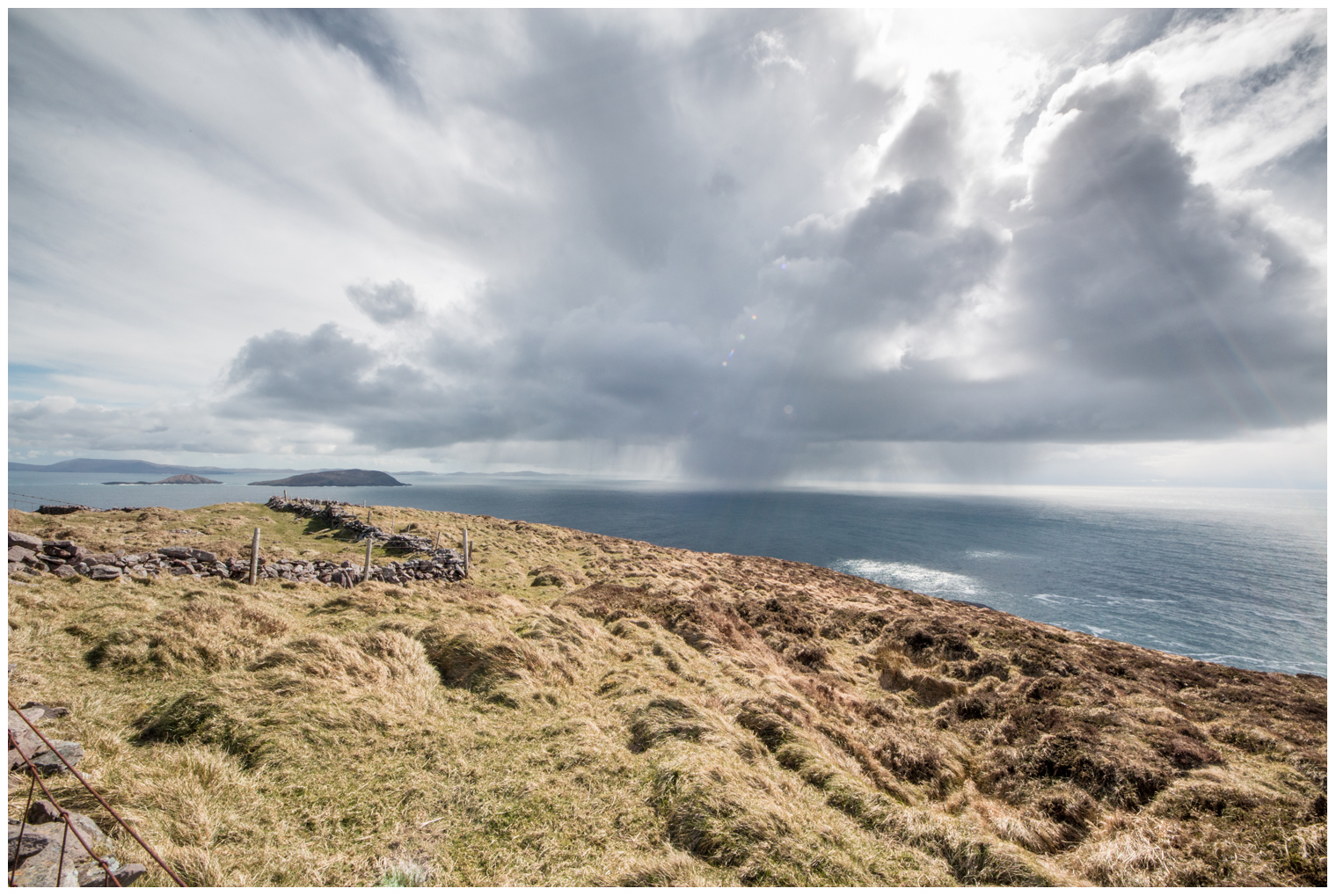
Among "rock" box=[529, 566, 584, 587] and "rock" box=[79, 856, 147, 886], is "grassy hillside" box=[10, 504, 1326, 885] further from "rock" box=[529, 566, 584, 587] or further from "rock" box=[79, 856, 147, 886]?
"rock" box=[529, 566, 584, 587]

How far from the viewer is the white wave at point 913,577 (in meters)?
70.8

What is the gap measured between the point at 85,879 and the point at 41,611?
506 inches

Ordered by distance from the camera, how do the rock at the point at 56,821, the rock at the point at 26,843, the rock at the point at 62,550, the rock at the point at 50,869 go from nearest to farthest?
the rock at the point at 50,869 < the rock at the point at 26,843 < the rock at the point at 56,821 < the rock at the point at 62,550

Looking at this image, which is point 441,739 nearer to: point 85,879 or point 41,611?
point 85,879

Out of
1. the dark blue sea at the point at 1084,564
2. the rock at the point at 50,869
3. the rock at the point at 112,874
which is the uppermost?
the rock at the point at 50,869

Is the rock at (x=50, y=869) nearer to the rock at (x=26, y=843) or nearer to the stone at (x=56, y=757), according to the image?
the rock at (x=26, y=843)

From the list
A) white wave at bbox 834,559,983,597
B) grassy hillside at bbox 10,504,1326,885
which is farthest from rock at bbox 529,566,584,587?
white wave at bbox 834,559,983,597

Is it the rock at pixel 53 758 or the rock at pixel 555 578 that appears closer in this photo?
the rock at pixel 53 758

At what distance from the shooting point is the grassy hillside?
7293mm

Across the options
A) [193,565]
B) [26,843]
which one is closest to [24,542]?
[193,565]

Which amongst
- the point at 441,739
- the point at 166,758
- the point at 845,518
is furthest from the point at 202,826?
the point at 845,518

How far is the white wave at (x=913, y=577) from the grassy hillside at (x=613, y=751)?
5337 cm

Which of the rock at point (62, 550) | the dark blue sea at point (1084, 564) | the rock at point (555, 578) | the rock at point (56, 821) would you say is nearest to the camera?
the rock at point (56, 821)

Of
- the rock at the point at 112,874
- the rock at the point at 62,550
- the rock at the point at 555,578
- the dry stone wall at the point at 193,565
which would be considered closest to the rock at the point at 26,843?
the rock at the point at 112,874
